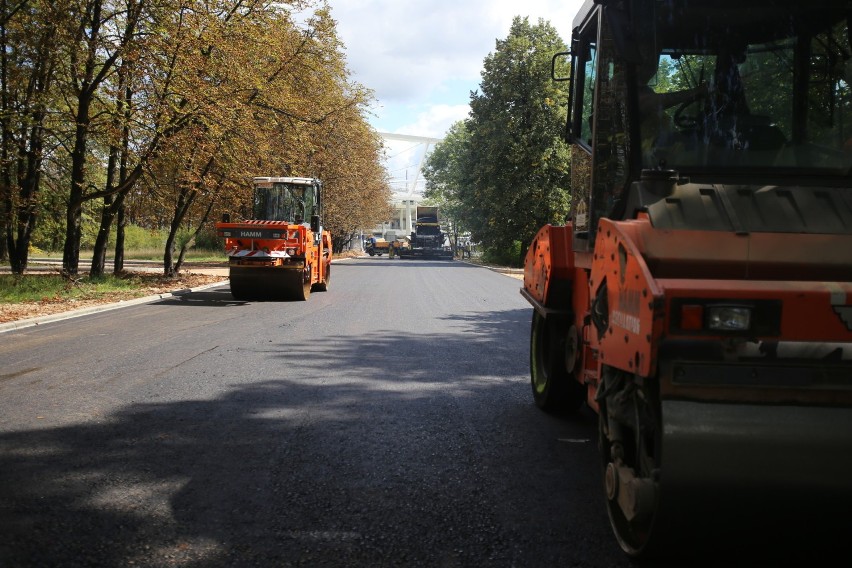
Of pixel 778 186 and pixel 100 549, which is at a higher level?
pixel 778 186

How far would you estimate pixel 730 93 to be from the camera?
433 cm

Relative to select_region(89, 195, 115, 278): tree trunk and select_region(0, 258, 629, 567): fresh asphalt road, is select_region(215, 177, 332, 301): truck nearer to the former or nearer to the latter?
select_region(89, 195, 115, 278): tree trunk

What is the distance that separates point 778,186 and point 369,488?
272cm

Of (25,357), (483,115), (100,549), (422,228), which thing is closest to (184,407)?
(100,549)

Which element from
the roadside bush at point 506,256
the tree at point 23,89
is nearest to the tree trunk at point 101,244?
the tree at point 23,89

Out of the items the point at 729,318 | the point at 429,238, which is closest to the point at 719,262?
the point at 729,318

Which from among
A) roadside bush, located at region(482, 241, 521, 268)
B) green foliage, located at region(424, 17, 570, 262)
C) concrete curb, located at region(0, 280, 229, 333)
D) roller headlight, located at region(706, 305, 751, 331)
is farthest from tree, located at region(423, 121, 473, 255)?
roller headlight, located at region(706, 305, 751, 331)

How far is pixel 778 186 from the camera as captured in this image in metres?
3.75

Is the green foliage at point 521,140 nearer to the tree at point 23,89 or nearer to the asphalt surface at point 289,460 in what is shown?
the tree at point 23,89

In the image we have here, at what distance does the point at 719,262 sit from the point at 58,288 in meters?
18.7

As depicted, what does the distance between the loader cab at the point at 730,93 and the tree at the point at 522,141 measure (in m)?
37.2

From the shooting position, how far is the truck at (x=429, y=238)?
66812 mm

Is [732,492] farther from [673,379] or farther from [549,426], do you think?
[549,426]

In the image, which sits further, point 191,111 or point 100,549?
point 191,111
